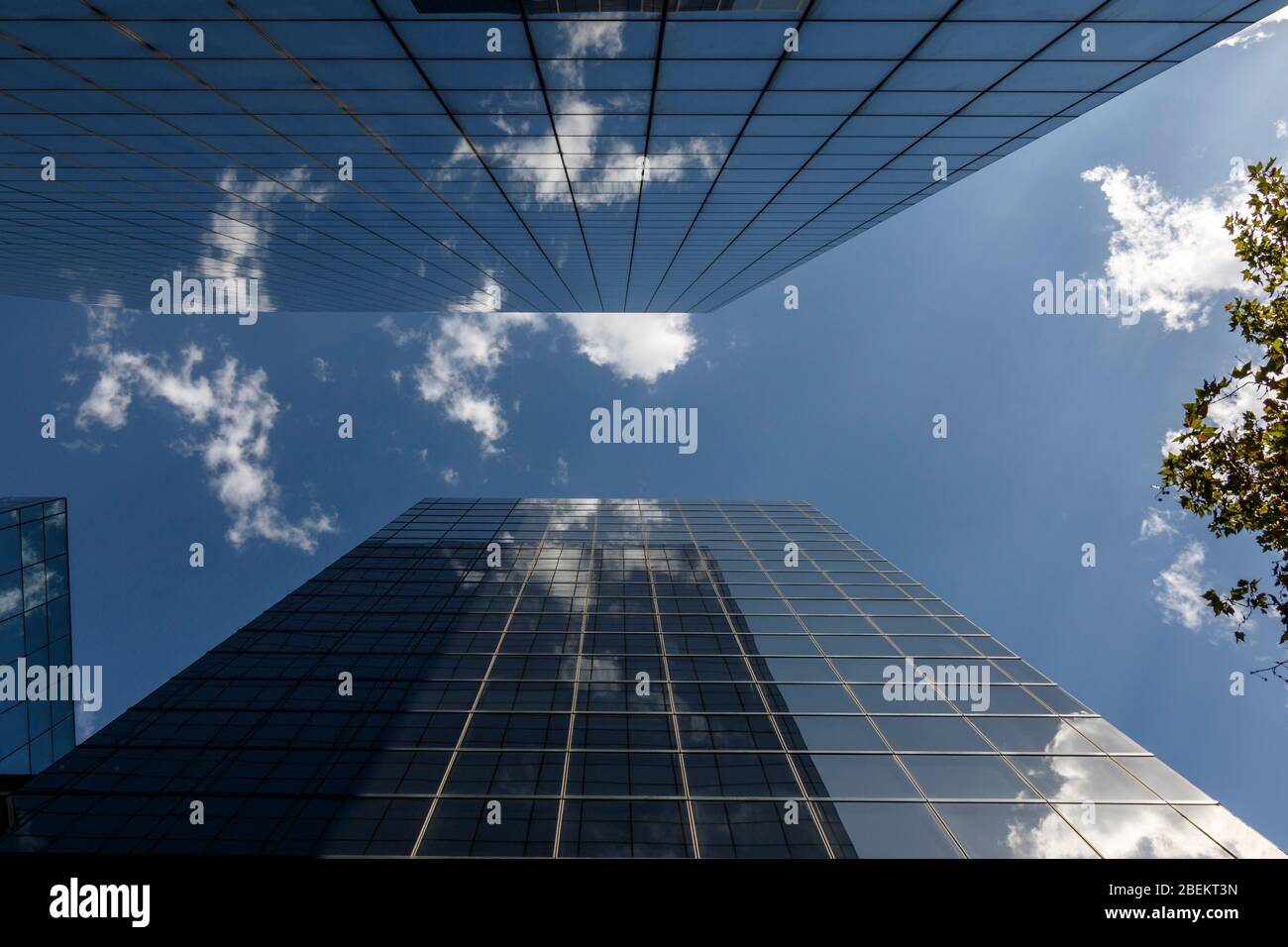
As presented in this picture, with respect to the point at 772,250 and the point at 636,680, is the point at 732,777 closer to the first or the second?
the point at 636,680

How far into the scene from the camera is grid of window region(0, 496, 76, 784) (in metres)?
19.9

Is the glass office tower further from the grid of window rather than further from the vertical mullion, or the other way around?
the grid of window

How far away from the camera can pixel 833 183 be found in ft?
52.6

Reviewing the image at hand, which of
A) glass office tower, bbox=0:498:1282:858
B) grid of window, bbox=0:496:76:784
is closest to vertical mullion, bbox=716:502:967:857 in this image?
glass office tower, bbox=0:498:1282:858

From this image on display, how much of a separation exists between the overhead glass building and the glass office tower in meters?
14.1

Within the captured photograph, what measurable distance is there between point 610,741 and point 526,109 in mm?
15124

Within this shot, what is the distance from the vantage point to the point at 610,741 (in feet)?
51.3

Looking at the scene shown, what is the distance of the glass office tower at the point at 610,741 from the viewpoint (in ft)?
42.7

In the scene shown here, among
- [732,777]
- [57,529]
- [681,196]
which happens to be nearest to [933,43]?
[681,196]

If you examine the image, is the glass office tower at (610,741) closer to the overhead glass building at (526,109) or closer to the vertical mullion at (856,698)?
the vertical mullion at (856,698)

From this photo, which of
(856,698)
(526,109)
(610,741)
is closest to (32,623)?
(610,741)

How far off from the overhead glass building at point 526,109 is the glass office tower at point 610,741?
46.3 ft

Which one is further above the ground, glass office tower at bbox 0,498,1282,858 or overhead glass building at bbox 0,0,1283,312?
overhead glass building at bbox 0,0,1283,312
